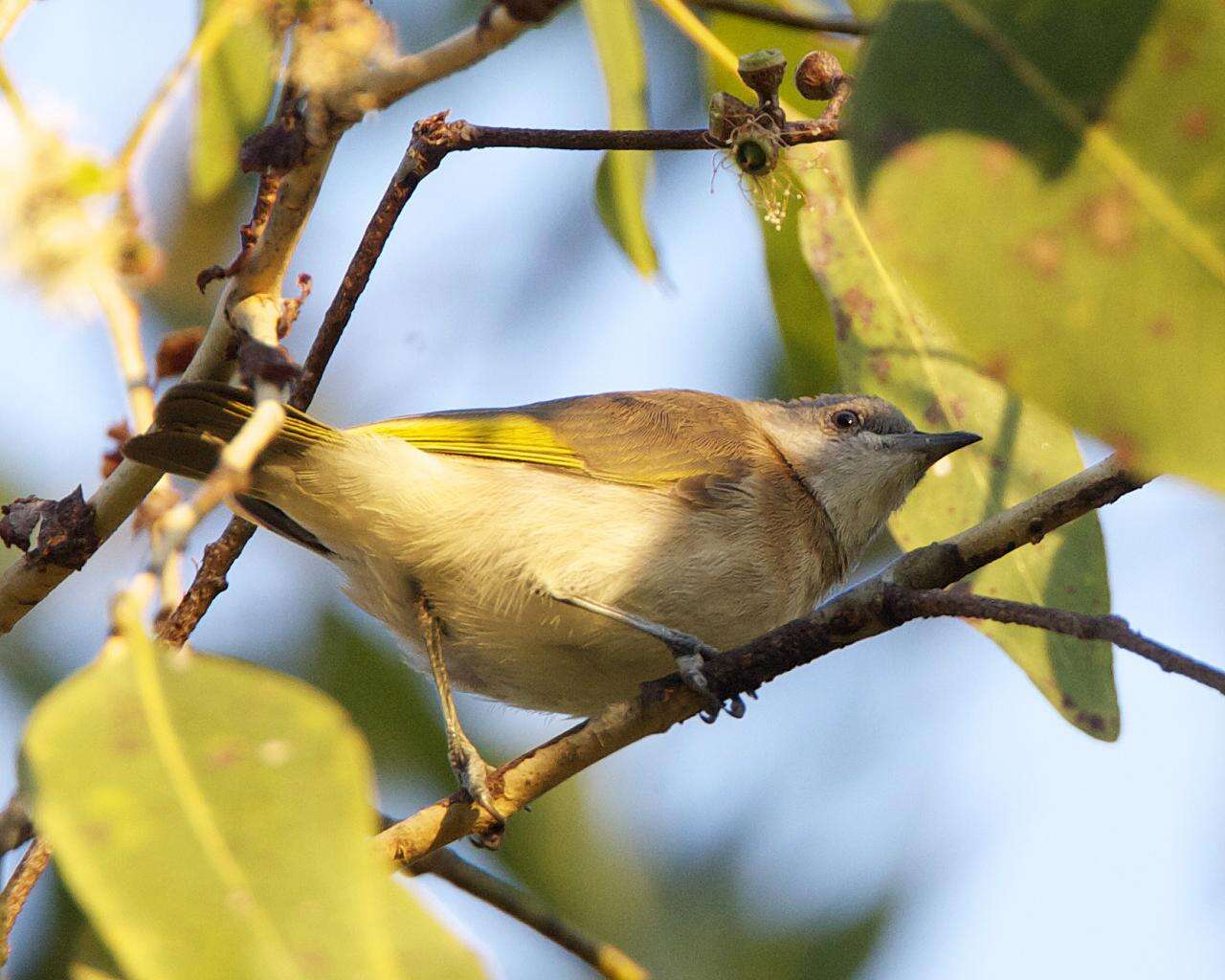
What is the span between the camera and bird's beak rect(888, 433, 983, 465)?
362 cm

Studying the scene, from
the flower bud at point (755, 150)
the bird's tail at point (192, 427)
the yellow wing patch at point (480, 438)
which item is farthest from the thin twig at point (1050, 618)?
the yellow wing patch at point (480, 438)

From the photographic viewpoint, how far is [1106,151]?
1695mm

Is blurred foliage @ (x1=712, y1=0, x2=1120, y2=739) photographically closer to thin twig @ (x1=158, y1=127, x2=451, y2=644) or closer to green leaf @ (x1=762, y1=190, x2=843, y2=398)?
green leaf @ (x1=762, y1=190, x2=843, y2=398)

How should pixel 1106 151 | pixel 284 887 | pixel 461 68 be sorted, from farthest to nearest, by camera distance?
pixel 461 68 < pixel 1106 151 < pixel 284 887

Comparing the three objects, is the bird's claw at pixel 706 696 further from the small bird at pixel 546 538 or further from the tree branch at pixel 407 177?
the tree branch at pixel 407 177

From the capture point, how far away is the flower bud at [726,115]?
2.70m

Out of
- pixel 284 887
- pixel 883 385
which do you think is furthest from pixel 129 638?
pixel 883 385

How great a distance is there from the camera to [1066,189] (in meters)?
1.69

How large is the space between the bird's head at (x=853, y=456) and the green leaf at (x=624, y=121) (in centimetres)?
143

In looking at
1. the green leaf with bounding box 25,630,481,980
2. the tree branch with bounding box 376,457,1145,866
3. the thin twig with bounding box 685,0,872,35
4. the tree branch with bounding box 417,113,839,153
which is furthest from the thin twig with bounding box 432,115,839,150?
the green leaf with bounding box 25,630,481,980

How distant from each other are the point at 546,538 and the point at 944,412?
119cm

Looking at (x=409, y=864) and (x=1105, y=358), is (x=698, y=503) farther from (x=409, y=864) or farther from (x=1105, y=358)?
(x=1105, y=358)

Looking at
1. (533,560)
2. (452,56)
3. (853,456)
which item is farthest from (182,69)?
(853,456)

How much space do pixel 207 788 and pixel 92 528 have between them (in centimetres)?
132
